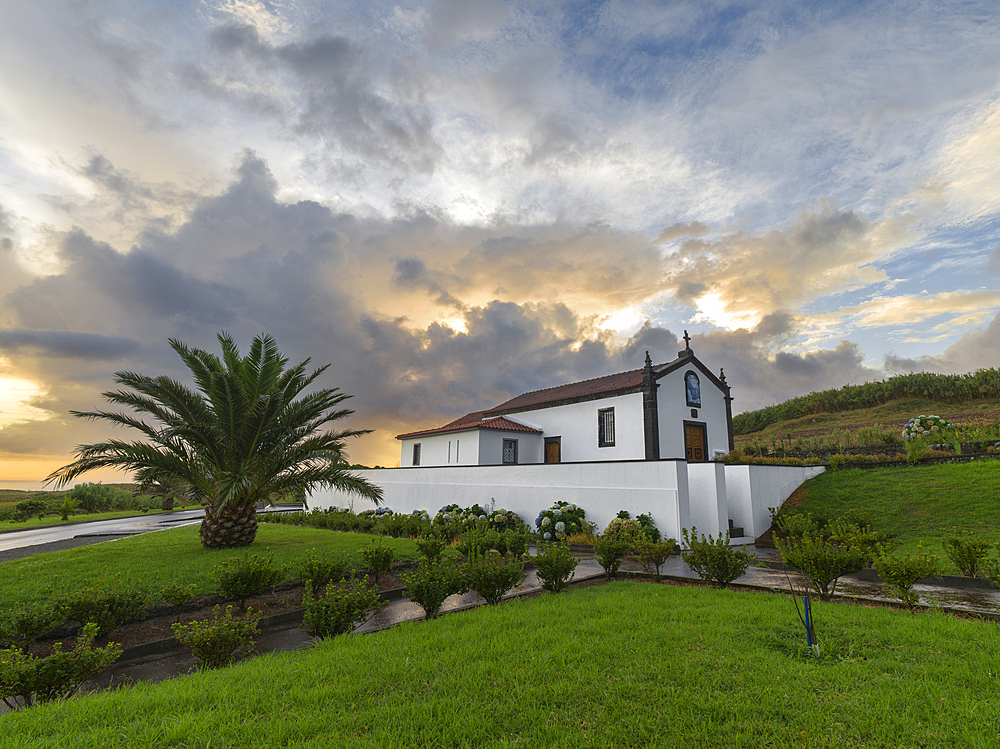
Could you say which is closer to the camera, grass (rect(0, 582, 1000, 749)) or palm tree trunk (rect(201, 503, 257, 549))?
grass (rect(0, 582, 1000, 749))

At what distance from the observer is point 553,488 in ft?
57.2

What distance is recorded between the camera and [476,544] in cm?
1068

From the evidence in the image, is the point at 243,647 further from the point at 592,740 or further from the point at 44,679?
the point at 592,740

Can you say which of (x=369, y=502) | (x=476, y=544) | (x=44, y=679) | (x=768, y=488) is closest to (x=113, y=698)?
(x=44, y=679)

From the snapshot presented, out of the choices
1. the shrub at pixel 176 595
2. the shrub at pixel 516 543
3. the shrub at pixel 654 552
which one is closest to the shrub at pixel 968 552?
the shrub at pixel 654 552

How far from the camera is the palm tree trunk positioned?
11.3 m

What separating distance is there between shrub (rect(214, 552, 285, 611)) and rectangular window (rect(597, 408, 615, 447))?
16.9 metres

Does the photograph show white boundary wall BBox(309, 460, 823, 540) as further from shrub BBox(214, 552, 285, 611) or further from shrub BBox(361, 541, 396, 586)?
shrub BBox(214, 552, 285, 611)

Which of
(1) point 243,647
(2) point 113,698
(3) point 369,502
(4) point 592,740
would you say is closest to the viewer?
(4) point 592,740

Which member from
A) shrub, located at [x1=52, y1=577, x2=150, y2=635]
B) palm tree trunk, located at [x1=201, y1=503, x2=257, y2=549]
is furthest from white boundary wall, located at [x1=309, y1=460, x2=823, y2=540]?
shrub, located at [x1=52, y1=577, x2=150, y2=635]

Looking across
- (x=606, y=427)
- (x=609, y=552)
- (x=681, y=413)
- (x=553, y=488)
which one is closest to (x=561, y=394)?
(x=606, y=427)

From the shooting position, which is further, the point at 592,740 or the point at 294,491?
the point at 294,491

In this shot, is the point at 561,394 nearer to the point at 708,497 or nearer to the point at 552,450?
the point at 552,450

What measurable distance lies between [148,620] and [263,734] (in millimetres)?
5526
